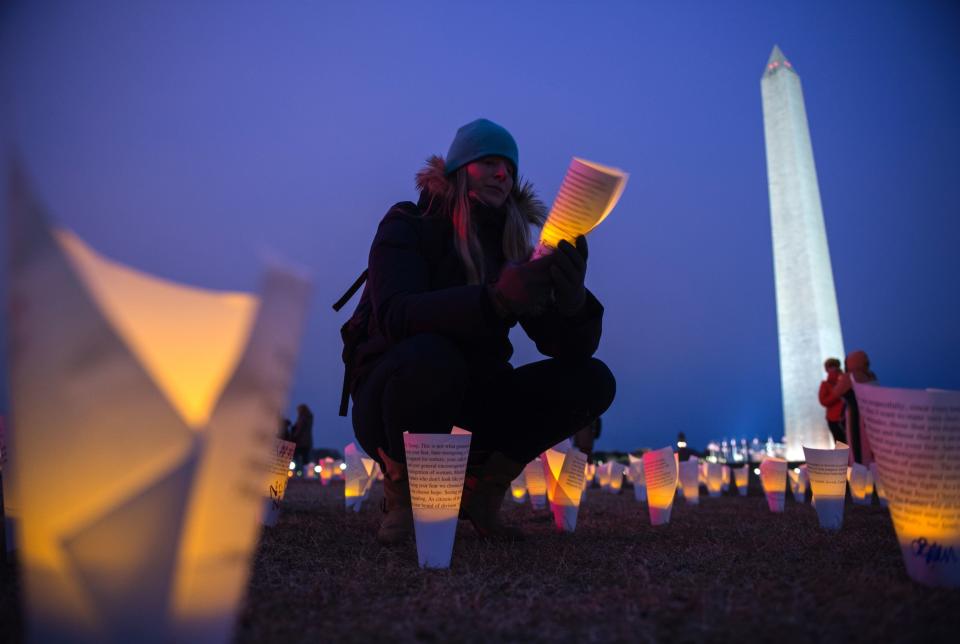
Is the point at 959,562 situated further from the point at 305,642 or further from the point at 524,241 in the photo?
the point at 524,241

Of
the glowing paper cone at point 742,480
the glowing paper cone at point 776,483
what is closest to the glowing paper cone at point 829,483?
the glowing paper cone at point 776,483

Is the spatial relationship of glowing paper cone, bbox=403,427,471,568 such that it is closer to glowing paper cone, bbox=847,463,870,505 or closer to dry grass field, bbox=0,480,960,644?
dry grass field, bbox=0,480,960,644

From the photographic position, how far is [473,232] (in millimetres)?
2336

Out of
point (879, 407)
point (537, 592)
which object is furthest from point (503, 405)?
point (879, 407)

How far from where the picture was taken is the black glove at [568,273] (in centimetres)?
157

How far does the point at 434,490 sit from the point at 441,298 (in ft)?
1.87

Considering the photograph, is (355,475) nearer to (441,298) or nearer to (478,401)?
(478,401)

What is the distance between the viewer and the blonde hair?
2264 mm

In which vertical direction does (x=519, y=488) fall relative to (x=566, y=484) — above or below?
above

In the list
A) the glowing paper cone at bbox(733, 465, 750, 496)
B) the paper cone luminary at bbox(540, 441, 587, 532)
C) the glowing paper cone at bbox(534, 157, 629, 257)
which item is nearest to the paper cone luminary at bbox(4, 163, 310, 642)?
the glowing paper cone at bbox(534, 157, 629, 257)

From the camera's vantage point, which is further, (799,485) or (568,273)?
(799,485)

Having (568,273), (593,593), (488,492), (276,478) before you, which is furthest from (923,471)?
(276,478)

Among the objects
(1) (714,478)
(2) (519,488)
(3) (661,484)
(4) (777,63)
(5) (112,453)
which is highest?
(4) (777,63)

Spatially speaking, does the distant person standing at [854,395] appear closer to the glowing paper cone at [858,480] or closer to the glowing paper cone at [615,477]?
the glowing paper cone at [858,480]
